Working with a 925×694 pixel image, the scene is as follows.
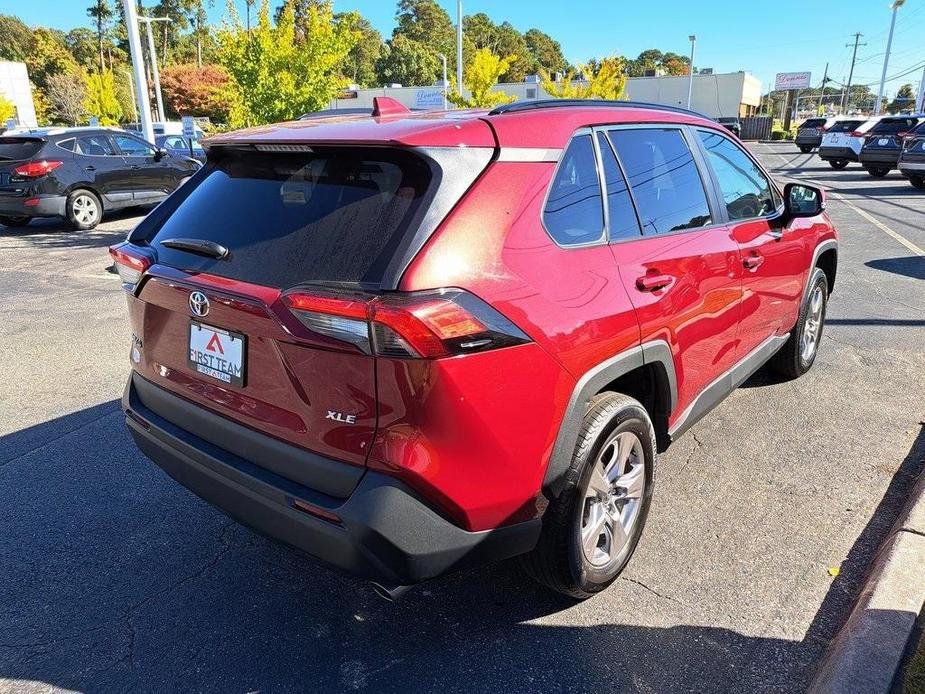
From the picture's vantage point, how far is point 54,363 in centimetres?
534

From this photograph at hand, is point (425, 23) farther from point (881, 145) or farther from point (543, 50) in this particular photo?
point (881, 145)

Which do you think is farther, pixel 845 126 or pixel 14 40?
pixel 14 40

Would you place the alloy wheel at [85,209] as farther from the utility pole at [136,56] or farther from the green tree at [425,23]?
the green tree at [425,23]

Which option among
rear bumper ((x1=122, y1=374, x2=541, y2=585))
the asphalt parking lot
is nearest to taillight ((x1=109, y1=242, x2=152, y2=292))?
rear bumper ((x1=122, y1=374, x2=541, y2=585))

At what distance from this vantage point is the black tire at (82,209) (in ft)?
37.6

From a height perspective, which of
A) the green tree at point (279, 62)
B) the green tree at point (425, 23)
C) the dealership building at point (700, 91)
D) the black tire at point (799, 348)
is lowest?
the black tire at point (799, 348)

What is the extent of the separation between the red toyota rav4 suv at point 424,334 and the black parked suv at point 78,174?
401 inches

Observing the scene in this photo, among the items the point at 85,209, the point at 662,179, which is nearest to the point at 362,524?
the point at 662,179

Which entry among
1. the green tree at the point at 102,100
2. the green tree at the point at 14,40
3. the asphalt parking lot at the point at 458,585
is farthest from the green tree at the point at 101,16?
the asphalt parking lot at the point at 458,585

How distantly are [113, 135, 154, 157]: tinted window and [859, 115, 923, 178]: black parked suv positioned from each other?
19821 mm

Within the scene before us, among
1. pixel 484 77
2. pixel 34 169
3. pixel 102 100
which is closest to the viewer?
pixel 34 169

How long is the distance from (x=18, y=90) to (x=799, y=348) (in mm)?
62541

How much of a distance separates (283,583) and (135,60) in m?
13.5

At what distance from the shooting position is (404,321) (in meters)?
1.83
